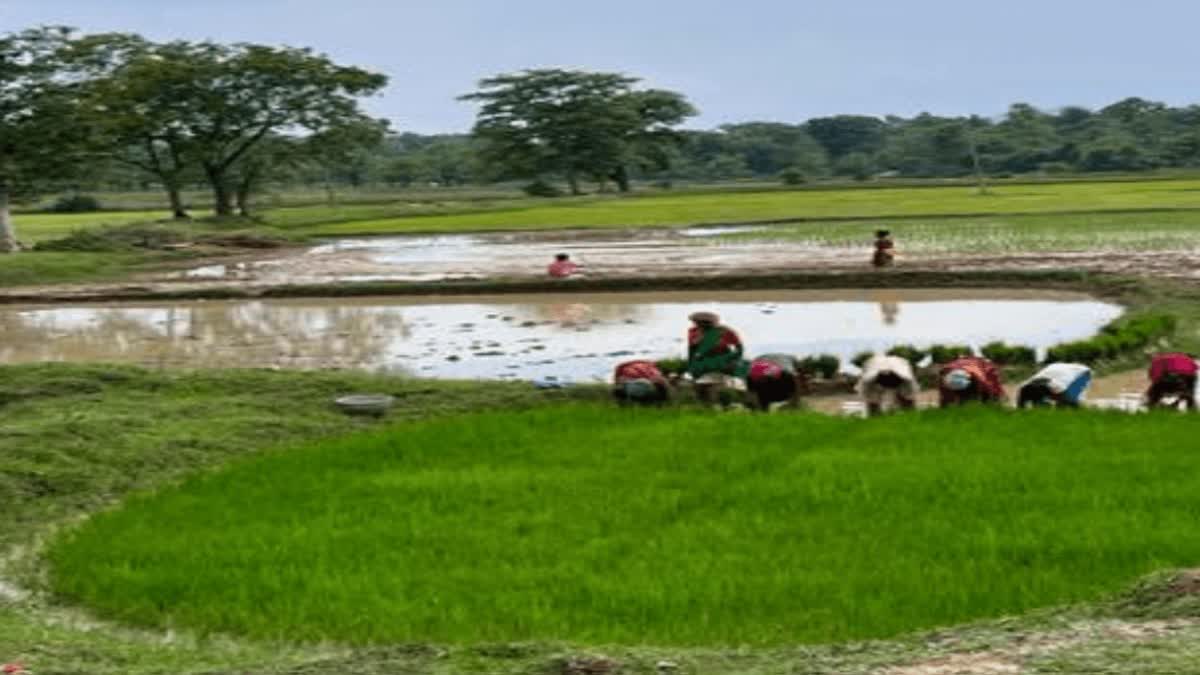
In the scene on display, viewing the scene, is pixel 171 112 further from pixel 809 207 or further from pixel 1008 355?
pixel 1008 355

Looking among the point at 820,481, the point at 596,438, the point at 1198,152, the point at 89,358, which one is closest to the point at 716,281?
the point at 89,358

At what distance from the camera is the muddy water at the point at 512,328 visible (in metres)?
14.3

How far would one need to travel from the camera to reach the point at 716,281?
20.1m

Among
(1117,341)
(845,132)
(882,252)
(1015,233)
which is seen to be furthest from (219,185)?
(845,132)

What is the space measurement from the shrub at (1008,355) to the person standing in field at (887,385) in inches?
77.5

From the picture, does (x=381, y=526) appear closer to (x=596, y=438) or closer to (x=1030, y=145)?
(x=596, y=438)

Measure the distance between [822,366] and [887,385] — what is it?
1.64m

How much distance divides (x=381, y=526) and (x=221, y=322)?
1221cm

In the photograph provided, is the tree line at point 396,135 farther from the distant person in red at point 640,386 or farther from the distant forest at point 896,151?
the distant person in red at point 640,386

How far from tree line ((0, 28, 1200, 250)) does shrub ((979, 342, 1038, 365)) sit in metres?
24.7

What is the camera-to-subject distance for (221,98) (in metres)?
41.3

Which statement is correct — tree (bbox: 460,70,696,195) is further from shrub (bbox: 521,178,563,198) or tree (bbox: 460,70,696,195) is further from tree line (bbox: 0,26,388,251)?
tree line (bbox: 0,26,388,251)

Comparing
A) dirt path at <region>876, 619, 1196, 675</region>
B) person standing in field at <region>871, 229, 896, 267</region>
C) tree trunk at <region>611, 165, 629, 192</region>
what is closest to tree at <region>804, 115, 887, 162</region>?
tree trunk at <region>611, 165, 629, 192</region>

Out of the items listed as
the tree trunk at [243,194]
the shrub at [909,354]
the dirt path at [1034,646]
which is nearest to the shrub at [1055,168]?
the tree trunk at [243,194]
